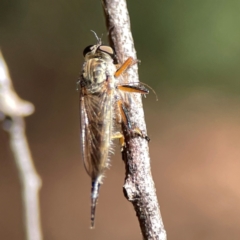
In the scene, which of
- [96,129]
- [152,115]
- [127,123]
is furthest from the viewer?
[152,115]

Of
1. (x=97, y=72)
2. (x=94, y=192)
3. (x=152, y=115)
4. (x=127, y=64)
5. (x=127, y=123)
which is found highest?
(x=152, y=115)

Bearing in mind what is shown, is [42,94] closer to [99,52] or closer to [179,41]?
[179,41]

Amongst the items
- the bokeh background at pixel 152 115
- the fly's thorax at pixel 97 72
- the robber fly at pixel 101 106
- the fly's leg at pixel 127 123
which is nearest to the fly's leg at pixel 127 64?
the robber fly at pixel 101 106

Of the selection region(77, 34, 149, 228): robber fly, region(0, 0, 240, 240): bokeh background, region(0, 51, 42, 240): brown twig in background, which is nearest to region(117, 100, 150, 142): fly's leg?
region(77, 34, 149, 228): robber fly

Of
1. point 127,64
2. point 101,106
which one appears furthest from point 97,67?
point 127,64

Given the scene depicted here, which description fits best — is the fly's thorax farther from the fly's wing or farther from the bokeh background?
the bokeh background

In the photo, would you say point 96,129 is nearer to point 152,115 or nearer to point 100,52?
point 100,52
